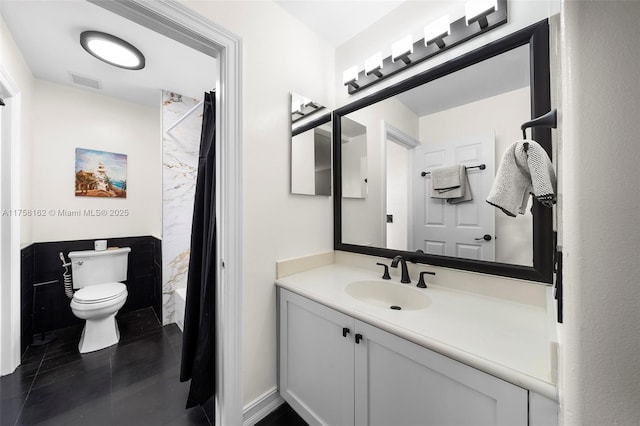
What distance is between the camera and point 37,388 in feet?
4.83

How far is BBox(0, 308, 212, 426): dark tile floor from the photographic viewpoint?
1288 millimetres

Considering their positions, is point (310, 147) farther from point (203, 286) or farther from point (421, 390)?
point (421, 390)

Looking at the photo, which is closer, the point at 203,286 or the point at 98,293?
the point at 203,286

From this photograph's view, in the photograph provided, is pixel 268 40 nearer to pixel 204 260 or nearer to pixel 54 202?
pixel 204 260

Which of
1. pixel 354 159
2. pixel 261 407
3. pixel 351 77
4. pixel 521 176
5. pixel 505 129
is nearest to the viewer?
pixel 521 176

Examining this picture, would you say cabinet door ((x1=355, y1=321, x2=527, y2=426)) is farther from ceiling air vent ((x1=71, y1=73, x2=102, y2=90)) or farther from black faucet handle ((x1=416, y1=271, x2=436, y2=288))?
ceiling air vent ((x1=71, y1=73, x2=102, y2=90))

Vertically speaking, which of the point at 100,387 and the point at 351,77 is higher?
the point at 351,77

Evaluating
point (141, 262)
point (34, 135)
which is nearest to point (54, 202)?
point (34, 135)

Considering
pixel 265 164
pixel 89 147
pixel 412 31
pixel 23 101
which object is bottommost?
pixel 265 164

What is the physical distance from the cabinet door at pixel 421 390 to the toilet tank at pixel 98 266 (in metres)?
2.56

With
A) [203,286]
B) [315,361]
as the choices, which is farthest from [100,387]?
[315,361]

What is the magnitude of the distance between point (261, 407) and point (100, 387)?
1.10 meters

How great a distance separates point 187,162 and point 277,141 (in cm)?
151

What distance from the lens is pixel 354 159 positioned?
1.67 meters
